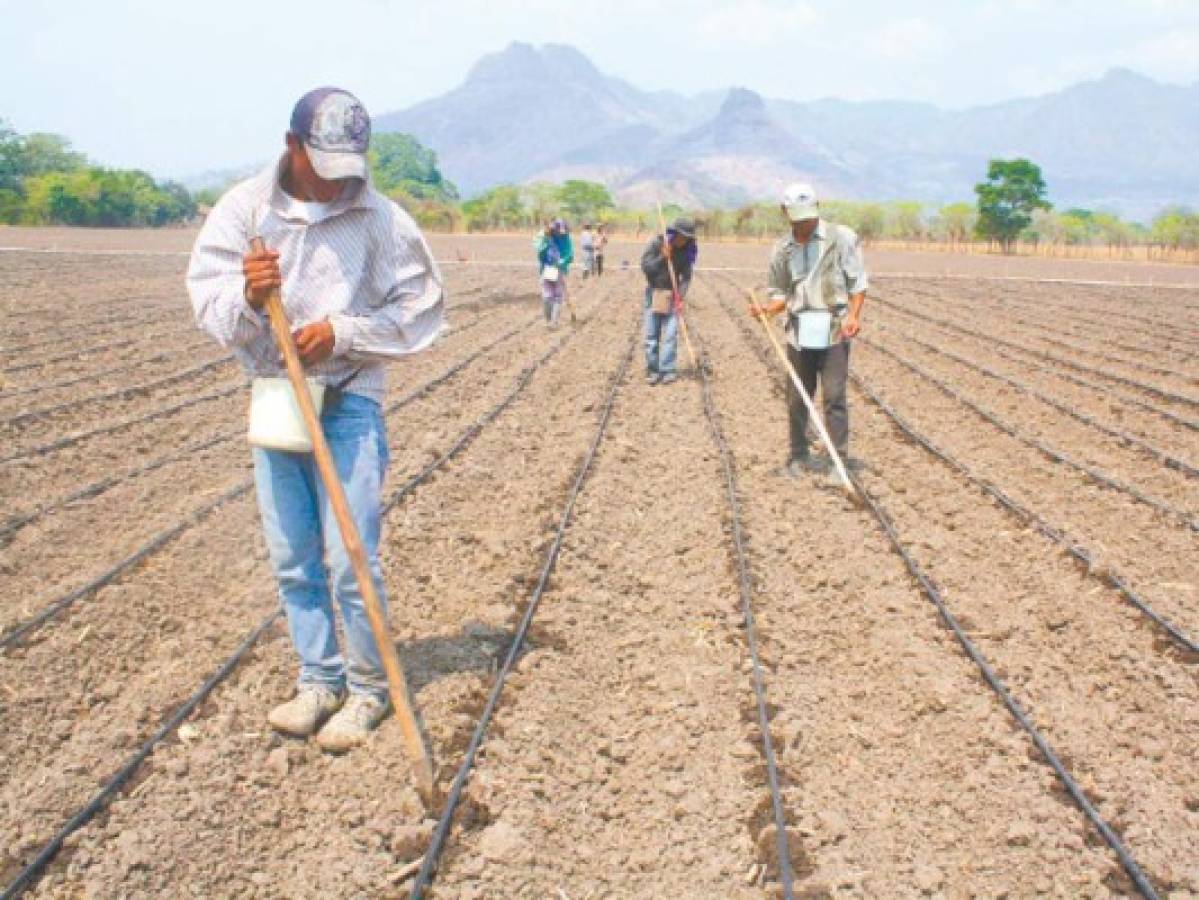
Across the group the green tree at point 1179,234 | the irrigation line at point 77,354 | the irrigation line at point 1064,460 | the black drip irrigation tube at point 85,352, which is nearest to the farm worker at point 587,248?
the black drip irrigation tube at point 85,352

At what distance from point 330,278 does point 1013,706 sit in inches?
111

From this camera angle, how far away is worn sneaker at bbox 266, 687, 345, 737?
3.37 m

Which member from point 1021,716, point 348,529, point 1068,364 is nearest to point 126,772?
point 348,529

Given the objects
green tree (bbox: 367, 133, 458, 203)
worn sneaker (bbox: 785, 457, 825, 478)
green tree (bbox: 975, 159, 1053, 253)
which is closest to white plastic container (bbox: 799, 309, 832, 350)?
worn sneaker (bbox: 785, 457, 825, 478)

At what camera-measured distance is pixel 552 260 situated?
1349 centimetres

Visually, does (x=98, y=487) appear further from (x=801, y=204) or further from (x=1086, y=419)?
(x=1086, y=419)

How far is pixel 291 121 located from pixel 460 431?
17.0ft

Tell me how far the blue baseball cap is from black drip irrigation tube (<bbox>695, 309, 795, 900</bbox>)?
222cm

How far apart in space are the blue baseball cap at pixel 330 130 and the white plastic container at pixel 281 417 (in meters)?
0.61

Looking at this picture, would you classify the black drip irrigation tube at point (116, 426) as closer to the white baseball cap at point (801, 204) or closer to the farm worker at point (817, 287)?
the farm worker at point (817, 287)

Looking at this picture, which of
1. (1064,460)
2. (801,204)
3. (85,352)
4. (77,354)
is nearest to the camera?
(801,204)

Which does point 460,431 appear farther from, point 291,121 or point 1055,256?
point 1055,256

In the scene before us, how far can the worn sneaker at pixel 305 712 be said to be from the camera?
133 inches

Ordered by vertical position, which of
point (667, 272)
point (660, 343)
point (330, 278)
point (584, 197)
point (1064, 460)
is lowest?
point (1064, 460)
